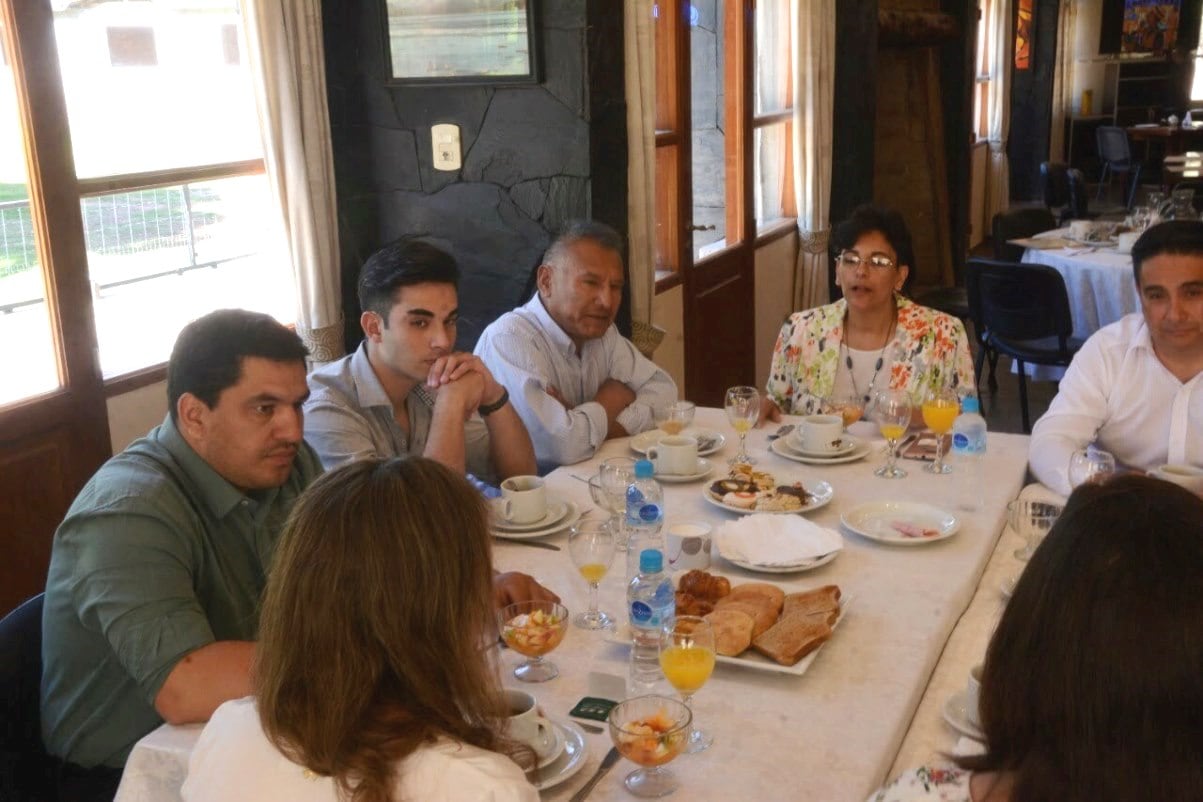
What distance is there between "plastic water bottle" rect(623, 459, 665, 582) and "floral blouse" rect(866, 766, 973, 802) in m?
0.79

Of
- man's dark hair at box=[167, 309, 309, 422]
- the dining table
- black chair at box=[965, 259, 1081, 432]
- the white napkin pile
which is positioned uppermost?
man's dark hair at box=[167, 309, 309, 422]

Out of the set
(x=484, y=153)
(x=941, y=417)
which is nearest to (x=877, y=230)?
(x=941, y=417)

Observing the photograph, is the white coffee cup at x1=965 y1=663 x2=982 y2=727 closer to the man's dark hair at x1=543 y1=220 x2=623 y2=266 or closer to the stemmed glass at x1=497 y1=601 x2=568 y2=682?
the stemmed glass at x1=497 y1=601 x2=568 y2=682

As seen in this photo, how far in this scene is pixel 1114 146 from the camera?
1188 cm

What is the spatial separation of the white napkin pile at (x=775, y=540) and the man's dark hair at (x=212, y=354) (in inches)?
33.3

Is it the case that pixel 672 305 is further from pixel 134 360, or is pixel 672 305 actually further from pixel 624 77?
pixel 134 360

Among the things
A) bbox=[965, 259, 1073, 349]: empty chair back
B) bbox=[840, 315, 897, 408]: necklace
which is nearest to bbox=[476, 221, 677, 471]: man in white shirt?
bbox=[840, 315, 897, 408]: necklace

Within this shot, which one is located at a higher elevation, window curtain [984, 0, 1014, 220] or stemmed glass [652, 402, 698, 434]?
window curtain [984, 0, 1014, 220]

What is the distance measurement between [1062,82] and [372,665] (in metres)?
13.8

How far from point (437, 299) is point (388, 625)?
1.43m

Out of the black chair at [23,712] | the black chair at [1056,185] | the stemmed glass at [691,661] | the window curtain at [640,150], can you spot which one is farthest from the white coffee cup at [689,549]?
the black chair at [1056,185]

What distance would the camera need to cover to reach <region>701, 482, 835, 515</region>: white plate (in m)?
2.19

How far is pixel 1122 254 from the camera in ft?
17.5

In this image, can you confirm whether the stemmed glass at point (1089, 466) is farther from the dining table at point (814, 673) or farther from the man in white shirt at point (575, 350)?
the man in white shirt at point (575, 350)
